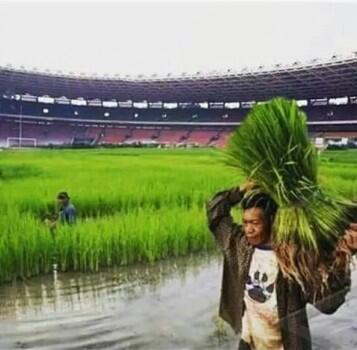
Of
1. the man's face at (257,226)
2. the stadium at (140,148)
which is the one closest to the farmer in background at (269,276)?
the man's face at (257,226)

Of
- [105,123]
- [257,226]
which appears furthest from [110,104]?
[257,226]

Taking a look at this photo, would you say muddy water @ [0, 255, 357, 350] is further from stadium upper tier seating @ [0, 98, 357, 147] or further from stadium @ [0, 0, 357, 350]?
stadium upper tier seating @ [0, 98, 357, 147]

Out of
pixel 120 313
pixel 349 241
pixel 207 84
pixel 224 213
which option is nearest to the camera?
pixel 349 241

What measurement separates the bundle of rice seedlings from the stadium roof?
1.13ft

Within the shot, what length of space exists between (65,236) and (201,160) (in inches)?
20.9

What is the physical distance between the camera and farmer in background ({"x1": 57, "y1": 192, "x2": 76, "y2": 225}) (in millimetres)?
2055

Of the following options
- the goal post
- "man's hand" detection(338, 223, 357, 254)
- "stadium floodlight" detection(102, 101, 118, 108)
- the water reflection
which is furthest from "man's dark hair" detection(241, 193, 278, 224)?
the goal post

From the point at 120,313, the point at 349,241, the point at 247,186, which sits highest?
the point at 247,186

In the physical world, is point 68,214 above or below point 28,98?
below

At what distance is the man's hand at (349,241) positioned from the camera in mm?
1562

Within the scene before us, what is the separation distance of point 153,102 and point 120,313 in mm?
753

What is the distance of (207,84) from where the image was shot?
215cm

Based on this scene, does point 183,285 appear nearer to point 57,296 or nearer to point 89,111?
point 57,296

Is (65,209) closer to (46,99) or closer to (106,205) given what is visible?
(106,205)
